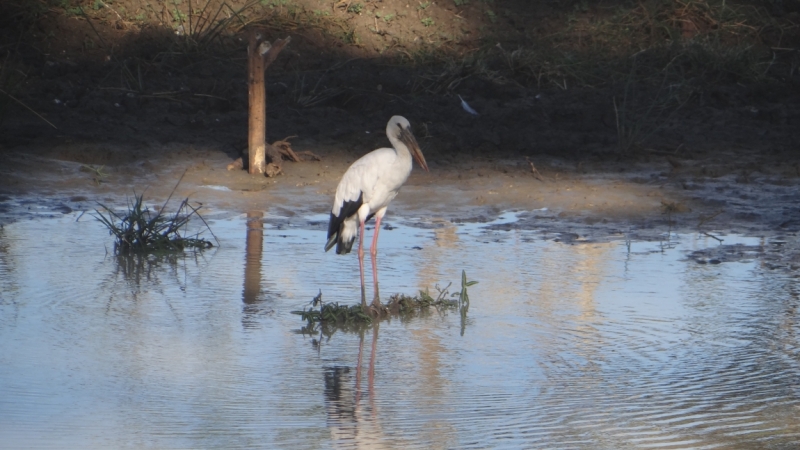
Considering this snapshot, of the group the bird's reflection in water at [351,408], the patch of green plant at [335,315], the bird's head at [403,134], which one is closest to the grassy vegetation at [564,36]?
the bird's head at [403,134]

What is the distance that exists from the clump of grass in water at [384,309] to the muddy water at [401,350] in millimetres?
91

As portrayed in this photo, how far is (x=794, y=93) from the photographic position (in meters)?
12.8

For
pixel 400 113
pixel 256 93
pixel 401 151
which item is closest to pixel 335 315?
pixel 401 151

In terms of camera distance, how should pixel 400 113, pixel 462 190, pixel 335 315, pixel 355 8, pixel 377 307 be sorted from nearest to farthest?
pixel 335 315 → pixel 377 307 → pixel 462 190 → pixel 400 113 → pixel 355 8

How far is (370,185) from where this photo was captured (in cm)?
676

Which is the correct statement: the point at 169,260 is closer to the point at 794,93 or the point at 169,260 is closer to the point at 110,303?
the point at 110,303

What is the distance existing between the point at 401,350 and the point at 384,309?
1.98ft

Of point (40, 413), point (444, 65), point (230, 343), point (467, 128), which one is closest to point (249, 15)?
point (444, 65)

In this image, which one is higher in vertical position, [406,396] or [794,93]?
[794,93]

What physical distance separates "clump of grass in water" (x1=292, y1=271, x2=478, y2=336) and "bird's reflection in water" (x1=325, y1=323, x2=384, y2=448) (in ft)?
1.79

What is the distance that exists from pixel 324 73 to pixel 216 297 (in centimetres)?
675

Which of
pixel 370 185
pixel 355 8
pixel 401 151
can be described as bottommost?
pixel 370 185

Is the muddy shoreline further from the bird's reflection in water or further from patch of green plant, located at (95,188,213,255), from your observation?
the bird's reflection in water

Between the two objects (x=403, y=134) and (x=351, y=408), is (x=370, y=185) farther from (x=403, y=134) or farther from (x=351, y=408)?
(x=351, y=408)
